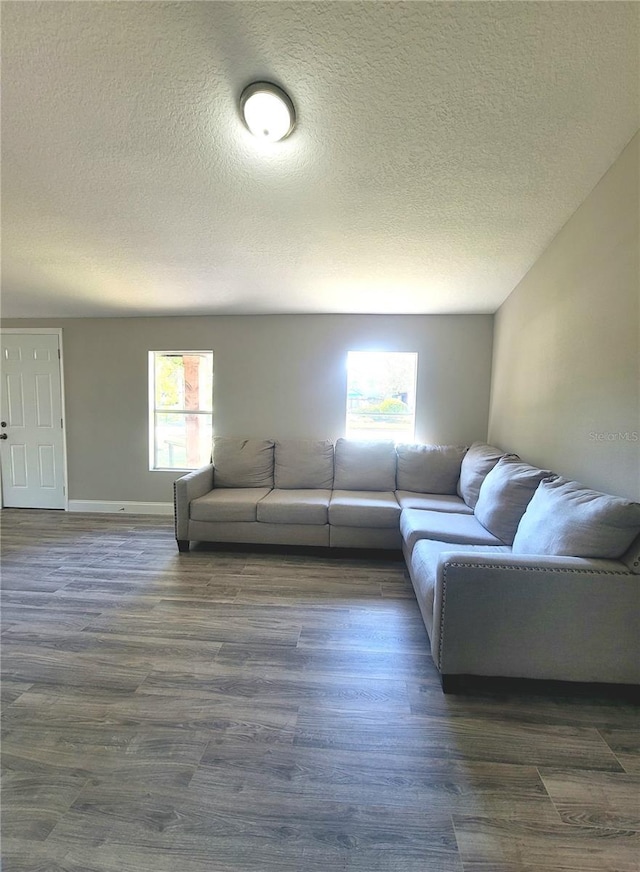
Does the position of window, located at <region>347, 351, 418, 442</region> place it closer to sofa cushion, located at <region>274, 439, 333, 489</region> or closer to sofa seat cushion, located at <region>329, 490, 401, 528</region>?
sofa cushion, located at <region>274, 439, 333, 489</region>

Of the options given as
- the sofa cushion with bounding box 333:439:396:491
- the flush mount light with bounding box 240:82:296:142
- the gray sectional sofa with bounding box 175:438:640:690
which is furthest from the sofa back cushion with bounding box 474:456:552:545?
the flush mount light with bounding box 240:82:296:142

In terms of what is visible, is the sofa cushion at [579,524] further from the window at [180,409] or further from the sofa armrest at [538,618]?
the window at [180,409]

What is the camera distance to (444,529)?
2217 millimetres

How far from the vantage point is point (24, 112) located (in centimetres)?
159

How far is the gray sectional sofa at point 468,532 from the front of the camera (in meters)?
1.40

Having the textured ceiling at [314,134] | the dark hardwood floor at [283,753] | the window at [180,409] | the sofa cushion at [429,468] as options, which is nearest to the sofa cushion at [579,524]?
the dark hardwood floor at [283,753]

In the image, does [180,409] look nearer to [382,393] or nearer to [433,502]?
[382,393]

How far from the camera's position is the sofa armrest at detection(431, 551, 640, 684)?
138 cm

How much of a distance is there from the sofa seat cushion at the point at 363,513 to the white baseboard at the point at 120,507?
2.17 metres

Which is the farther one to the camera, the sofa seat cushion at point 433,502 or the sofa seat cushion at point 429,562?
the sofa seat cushion at point 433,502

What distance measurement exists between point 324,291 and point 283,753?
313 cm

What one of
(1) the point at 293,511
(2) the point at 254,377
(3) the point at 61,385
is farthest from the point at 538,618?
(3) the point at 61,385

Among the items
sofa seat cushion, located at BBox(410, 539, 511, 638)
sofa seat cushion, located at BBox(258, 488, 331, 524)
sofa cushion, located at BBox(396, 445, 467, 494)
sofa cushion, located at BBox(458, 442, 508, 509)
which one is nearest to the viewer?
sofa seat cushion, located at BBox(410, 539, 511, 638)

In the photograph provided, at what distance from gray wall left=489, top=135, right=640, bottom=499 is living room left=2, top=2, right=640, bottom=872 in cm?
2
